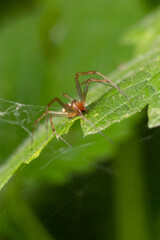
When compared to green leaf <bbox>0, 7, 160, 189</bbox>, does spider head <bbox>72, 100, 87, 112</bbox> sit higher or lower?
higher

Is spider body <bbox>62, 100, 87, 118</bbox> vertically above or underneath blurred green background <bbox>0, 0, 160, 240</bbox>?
above

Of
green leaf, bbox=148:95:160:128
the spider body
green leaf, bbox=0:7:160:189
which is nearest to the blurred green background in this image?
the spider body

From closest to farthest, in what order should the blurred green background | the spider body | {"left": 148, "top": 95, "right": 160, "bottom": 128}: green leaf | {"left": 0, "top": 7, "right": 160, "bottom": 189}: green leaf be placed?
{"left": 148, "top": 95, "right": 160, "bottom": 128}: green leaf
{"left": 0, "top": 7, "right": 160, "bottom": 189}: green leaf
the spider body
the blurred green background

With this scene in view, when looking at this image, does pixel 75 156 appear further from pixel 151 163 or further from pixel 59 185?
pixel 151 163

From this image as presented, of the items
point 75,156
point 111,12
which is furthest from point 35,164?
point 111,12

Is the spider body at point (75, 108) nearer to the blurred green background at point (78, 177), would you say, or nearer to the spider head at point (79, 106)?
the spider head at point (79, 106)

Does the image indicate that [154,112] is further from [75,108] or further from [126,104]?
[75,108]

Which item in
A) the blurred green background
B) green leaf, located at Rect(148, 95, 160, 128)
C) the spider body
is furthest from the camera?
the blurred green background

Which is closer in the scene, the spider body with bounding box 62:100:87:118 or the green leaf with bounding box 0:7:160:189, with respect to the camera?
the green leaf with bounding box 0:7:160:189

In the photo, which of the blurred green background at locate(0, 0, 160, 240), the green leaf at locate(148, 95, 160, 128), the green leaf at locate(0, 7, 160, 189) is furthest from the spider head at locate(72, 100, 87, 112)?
the green leaf at locate(148, 95, 160, 128)

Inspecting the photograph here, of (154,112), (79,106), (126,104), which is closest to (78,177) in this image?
(79,106)

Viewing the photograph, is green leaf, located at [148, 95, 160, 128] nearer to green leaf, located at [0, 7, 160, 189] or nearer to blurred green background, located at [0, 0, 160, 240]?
green leaf, located at [0, 7, 160, 189]
